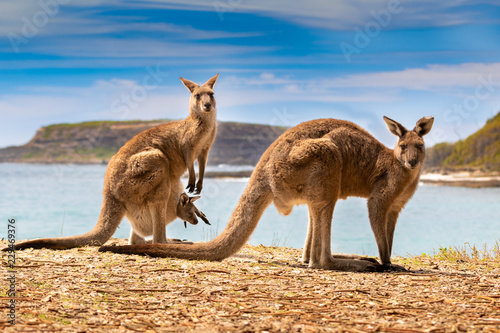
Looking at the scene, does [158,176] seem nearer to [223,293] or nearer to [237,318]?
[223,293]

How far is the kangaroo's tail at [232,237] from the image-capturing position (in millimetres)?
6500

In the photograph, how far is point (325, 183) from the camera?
21.2ft

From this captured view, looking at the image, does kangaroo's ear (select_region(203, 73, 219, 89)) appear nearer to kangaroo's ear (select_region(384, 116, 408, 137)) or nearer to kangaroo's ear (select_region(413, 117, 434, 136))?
kangaroo's ear (select_region(384, 116, 408, 137))

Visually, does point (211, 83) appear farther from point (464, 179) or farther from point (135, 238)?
point (464, 179)

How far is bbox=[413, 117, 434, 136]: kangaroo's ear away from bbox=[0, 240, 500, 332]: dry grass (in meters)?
1.85

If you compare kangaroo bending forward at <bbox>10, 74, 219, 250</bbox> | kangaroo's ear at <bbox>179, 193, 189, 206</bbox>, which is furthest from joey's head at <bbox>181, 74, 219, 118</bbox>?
kangaroo's ear at <bbox>179, 193, 189, 206</bbox>

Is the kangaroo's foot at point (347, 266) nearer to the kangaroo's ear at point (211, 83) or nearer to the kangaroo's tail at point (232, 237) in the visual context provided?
the kangaroo's tail at point (232, 237)

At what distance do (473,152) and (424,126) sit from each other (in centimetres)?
3690

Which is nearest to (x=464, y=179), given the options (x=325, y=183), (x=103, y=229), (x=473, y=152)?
(x=473, y=152)

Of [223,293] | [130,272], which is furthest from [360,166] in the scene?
[130,272]

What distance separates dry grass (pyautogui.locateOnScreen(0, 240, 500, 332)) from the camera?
4332 mm

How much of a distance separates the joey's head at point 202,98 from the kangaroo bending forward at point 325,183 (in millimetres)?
1468

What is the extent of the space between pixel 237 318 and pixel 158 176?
3165 mm

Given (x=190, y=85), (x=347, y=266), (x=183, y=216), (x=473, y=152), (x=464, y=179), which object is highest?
(x=473, y=152)
